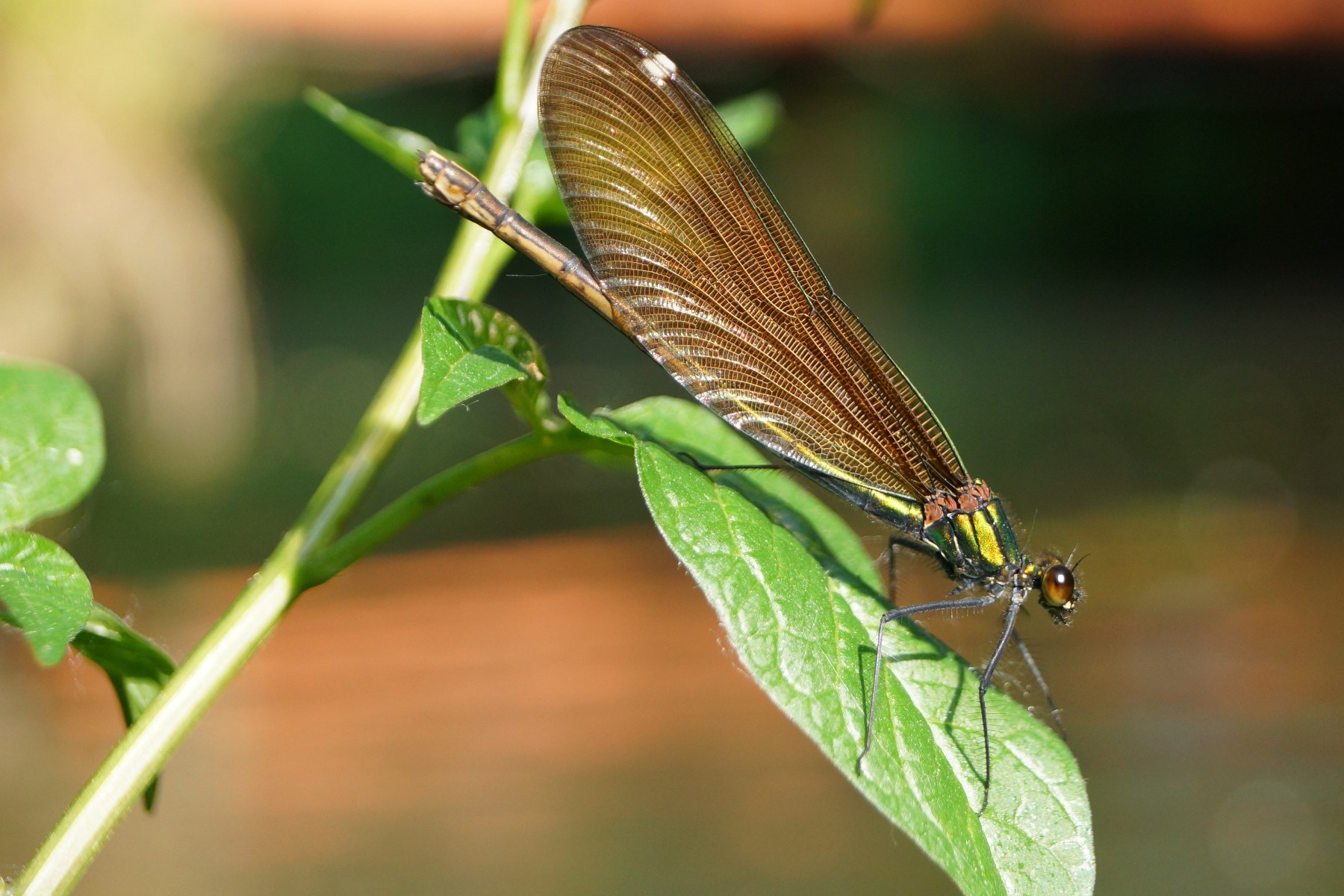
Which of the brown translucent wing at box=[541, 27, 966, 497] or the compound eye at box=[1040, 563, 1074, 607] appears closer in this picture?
the brown translucent wing at box=[541, 27, 966, 497]

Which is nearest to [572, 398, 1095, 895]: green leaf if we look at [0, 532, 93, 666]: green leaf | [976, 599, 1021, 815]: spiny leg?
[976, 599, 1021, 815]: spiny leg

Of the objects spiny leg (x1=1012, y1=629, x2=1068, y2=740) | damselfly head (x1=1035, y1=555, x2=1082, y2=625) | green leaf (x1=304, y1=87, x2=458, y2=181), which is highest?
damselfly head (x1=1035, y1=555, x2=1082, y2=625)

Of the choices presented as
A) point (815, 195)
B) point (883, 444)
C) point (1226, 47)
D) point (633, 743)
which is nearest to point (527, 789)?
point (633, 743)

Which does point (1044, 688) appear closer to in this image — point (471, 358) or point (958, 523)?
point (958, 523)

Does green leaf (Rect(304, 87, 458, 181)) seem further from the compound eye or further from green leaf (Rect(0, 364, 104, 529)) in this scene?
the compound eye

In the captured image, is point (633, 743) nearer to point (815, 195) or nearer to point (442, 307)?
point (442, 307)

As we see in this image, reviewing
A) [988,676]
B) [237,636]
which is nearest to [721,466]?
[988,676]

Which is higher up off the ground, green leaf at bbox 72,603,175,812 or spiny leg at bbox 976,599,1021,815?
spiny leg at bbox 976,599,1021,815
